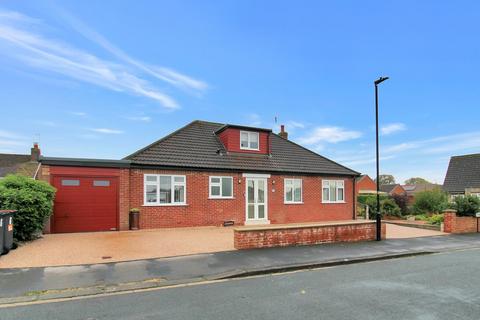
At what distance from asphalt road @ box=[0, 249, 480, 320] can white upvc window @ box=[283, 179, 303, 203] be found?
1132 centimetres

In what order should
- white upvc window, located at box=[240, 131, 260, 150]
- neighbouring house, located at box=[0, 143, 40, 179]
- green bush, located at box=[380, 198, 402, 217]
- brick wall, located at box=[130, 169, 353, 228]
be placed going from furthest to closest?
1. neighbouring house, located at box=[0, 143, 40, 179]
2. green bush, located at box=[380, 198, 402, 217]
3. white upvc window, located at box=[240, 131, 260, 150]
4. brick wall, located at box=[130, 169, 353, 228]

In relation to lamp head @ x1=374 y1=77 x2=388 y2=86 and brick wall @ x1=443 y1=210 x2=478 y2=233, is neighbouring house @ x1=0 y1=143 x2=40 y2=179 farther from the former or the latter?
brick wall @ x1=443 y1=210 x2=478 y2=233

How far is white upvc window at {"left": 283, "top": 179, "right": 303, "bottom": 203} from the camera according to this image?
760 inches

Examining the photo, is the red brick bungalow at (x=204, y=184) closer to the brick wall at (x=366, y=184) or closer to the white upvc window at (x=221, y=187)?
the white upvc window at (x=221, y=187)

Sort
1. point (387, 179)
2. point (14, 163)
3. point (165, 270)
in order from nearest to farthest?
point (165, 270) < point (14, 163) < point (387, 179)

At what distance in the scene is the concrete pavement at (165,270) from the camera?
20.9 ft

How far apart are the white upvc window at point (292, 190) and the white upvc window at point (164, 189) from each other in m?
6.09

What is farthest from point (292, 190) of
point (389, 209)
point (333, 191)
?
point (389, 209)

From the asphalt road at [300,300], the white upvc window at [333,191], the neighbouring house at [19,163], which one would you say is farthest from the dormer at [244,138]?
the neighbouring house at [19,163]

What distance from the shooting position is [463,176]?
39.1 metres

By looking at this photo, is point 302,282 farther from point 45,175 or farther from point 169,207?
point 45,175

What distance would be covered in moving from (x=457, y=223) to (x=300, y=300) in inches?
568

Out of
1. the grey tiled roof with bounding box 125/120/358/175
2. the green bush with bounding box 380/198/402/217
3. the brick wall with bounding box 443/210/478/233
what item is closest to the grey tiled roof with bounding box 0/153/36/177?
the grey tiled roof with bounding box 125/120/358/175

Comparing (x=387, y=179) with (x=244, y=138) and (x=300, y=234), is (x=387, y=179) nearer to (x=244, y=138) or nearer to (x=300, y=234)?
(x=244, y=138)
